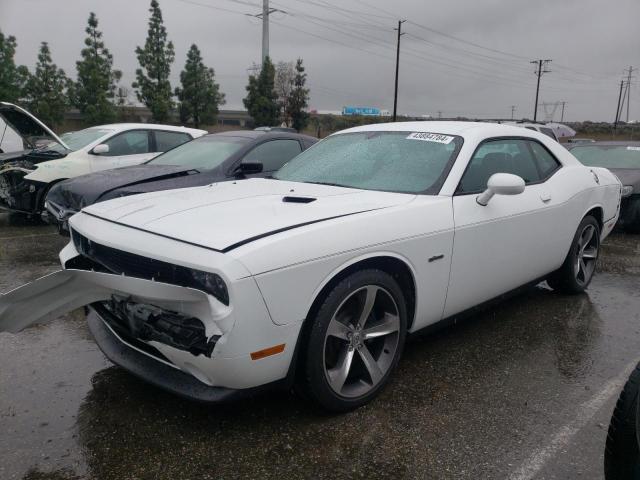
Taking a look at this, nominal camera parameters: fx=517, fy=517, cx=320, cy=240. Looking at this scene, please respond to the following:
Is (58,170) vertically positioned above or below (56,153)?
below

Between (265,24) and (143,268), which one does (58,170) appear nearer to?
(143,268)

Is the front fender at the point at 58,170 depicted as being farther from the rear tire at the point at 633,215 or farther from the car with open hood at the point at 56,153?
the rear tire at the point at 633,215

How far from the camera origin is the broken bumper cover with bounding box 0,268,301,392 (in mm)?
2182

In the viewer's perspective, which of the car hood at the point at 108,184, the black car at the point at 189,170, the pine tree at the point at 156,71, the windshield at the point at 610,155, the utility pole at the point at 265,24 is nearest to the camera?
the car hood at the point at 108,184

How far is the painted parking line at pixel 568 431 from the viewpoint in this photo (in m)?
2.29

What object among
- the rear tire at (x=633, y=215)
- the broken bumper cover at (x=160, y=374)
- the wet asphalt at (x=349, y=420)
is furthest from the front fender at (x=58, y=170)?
the rear tire at (x=633, y=215)

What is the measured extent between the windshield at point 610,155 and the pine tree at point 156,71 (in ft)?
112

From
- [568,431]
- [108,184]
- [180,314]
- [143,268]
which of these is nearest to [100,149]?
[108,184]

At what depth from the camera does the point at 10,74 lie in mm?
33906

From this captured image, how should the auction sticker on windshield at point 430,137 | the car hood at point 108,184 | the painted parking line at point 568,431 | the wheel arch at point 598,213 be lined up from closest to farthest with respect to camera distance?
the painted parking line at point 568,431
the auction sticker on windshield at point 430,137
the wheel arch at point 598,213
the car hood at point 108,184

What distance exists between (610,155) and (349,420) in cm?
811

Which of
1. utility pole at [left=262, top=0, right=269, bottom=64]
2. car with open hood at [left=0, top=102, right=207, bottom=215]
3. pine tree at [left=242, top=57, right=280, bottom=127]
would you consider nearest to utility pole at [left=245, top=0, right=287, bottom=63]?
utility pole at [left=262, top=0, right=269, bottom=64]

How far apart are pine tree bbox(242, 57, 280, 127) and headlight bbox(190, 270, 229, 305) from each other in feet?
131

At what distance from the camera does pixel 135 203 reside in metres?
3.06
